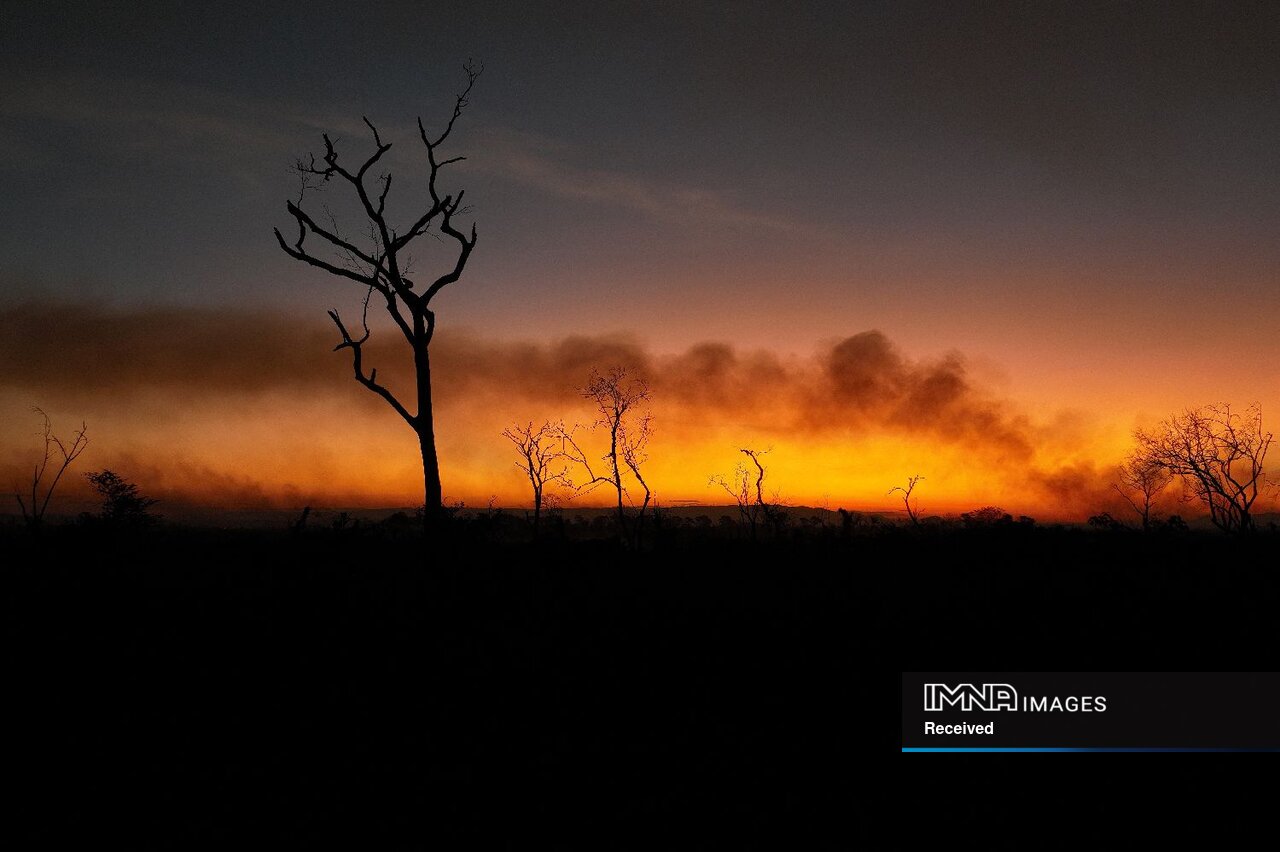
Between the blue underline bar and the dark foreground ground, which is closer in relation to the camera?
the dark foreground ground

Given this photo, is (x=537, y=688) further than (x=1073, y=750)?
Yes

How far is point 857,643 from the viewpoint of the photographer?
592 inches

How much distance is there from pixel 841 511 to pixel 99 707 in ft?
109

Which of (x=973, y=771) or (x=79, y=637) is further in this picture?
(x=79, y=637)

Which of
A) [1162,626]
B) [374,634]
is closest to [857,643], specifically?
[1162,626]

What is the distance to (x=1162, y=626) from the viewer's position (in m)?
16.6

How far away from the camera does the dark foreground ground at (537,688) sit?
328 inches

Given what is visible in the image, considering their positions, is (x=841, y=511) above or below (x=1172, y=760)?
above

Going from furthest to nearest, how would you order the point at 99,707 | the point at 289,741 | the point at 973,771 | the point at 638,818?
the point at 99,707, the point at 289,741, the point at 973,771, the point at 638,818

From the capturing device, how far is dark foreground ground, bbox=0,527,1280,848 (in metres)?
8.34

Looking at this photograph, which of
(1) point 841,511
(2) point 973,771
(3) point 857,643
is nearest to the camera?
(2) point 973,771

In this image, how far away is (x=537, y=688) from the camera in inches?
491

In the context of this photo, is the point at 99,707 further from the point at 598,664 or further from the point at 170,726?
the point at 598,664

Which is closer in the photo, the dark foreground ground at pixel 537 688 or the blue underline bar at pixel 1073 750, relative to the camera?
the dark foreground ground at pixel 537 688
